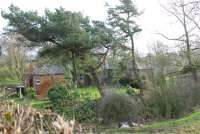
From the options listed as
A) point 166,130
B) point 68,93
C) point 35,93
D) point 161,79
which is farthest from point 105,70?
point 166,130

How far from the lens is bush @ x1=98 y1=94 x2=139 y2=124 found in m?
17.2

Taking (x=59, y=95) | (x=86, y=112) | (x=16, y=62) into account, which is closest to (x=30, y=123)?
(x=86, y=112)

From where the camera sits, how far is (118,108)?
1711 centimetres

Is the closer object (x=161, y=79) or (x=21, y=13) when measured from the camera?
(x=161, y=79)

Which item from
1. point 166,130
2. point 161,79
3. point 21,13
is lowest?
point 166,130

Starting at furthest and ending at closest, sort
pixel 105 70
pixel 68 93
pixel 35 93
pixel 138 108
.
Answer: pixel 35 93 < pixel 105 70 < pixel 68 93 < pixel 138 108

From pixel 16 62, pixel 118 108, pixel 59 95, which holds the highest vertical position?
pixel 16 62

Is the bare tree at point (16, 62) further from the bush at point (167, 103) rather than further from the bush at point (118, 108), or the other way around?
the bush at point (167, 103)

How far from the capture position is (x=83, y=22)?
2356 centimetres

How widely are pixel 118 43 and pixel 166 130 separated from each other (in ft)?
42.9

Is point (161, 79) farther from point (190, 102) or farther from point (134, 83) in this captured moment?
point (134, 83)

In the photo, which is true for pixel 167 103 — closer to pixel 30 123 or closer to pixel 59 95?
pixel 59 95

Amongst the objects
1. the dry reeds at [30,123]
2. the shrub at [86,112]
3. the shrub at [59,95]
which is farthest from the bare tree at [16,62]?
the dry reeds at [30,123]

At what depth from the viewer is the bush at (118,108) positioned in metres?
17.2
